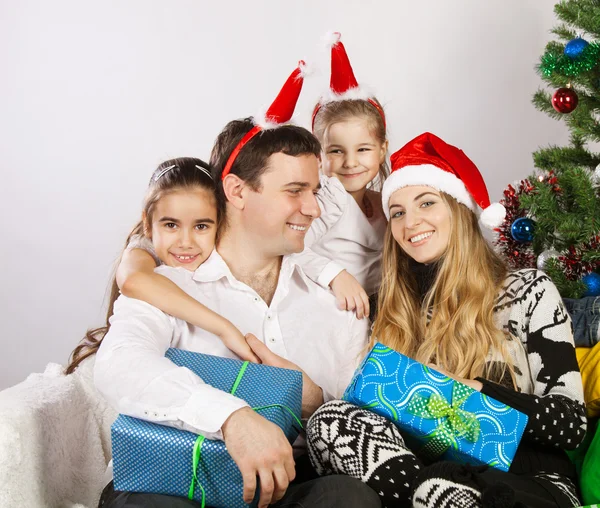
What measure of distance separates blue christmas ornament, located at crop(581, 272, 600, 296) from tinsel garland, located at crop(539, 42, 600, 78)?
728mm

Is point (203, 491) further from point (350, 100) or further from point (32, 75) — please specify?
point (32, 75)

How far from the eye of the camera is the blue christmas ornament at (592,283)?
104 inches

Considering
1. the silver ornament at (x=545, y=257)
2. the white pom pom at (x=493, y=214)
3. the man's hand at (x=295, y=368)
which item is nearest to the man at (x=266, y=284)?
the man's hand at (x=295, y=368)

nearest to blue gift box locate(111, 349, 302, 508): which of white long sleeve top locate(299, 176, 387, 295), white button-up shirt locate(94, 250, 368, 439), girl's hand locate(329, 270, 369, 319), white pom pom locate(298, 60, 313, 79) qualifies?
white button-up shirt locate(94, 250, 368, 439)

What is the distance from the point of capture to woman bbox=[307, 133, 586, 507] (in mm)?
1711

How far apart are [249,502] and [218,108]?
2.53 metres

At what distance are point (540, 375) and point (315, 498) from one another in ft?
2.58

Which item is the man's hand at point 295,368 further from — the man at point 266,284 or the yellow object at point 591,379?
the yellow object at point 591,379

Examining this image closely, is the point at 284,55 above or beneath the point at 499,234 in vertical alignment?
above

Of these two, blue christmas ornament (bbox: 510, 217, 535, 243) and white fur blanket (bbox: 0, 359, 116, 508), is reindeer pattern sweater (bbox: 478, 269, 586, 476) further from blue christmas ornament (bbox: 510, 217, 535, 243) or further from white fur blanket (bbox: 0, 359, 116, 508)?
white fur blanket (bbox: 0, 359, 116, 508)

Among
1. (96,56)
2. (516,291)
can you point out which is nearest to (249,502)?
(516,291)

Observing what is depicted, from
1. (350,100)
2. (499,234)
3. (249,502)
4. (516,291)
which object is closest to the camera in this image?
(249,502)

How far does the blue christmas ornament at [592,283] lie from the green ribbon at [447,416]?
1.00 m

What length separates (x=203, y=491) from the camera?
1625 mm
